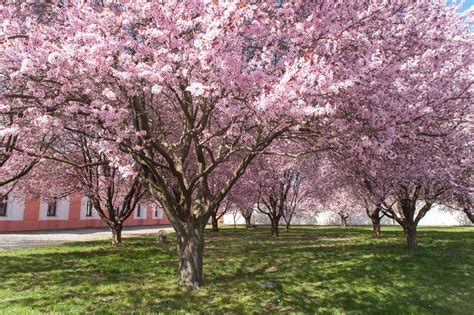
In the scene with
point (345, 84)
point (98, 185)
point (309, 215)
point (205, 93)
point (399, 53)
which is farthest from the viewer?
point (309, 215)

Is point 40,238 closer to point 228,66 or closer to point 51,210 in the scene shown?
point 51,210

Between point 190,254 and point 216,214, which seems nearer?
point 190,254

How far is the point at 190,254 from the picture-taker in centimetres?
980

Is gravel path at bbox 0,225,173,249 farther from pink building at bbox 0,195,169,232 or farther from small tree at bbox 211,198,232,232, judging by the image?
small tree at bbox 211,198,232,232

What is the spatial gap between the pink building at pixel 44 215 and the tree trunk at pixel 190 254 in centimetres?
2004

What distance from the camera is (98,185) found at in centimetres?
2036

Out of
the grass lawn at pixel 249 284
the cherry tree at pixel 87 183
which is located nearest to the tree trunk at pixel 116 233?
the cherry tree at pixel 87 183

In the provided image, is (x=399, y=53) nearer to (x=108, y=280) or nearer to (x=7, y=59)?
(x=7, y=59)

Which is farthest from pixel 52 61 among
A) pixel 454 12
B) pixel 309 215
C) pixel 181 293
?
pixel 309 215

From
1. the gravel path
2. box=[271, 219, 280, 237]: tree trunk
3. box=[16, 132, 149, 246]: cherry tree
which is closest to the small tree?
box=[271, 219, 280, 237]: tree trunk

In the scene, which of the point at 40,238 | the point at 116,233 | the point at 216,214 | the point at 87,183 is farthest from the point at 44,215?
the point at 87,183

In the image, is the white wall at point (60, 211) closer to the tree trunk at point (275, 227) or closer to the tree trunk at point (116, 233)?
the tree trunk at point (116, 233)

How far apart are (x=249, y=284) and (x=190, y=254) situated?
1746mm

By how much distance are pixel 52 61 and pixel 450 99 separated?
857 centimetres
